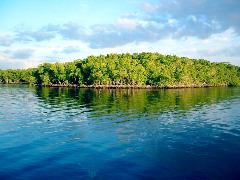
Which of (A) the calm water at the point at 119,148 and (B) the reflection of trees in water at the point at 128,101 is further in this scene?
(B) the reflection of trees in water at the point at 128,101

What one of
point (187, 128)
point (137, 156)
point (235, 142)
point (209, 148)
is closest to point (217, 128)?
point (187, 128)

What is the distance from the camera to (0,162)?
30.2 meters

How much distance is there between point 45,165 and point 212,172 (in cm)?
1586

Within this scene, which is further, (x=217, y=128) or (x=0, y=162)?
(x=217, y=128)

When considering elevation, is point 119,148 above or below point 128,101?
below

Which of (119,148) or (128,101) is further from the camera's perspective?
(128,101)

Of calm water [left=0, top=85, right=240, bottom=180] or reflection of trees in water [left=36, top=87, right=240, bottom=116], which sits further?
reflection of trees in water [left=36, top=87, right=240, bottom=116]

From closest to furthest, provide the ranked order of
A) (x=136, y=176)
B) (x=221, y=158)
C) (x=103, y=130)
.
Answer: (x=136, y=176) → (x=221, y=158) → (x=103, y=130)

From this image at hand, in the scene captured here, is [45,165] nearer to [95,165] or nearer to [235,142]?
[95,165]

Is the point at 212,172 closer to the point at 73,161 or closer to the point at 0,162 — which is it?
the point at 73,161

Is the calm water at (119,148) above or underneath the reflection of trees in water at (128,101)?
underneath

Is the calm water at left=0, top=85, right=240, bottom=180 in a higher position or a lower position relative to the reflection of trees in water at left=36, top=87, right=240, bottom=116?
lower

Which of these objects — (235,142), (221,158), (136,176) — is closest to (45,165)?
(136,176)

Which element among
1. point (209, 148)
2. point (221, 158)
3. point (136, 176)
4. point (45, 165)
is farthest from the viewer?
point (209, 148)
